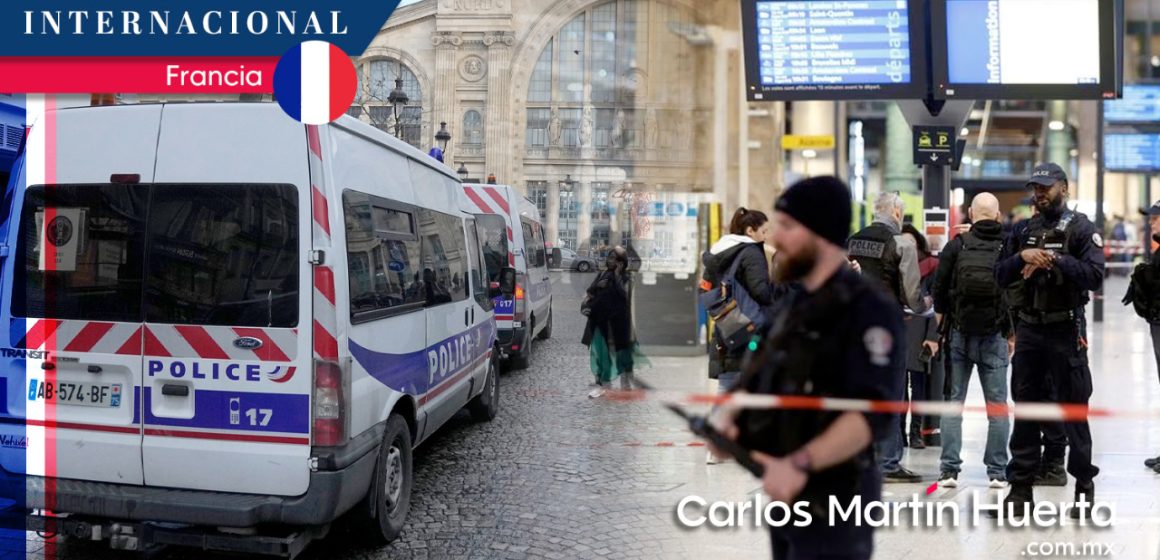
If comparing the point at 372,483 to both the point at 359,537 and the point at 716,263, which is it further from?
the point at 716,263

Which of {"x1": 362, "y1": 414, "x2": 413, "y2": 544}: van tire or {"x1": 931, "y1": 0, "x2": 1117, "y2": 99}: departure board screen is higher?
{"x1": 931, "y1": 0, "x2": 1117, "y2": 99}: departure board screen

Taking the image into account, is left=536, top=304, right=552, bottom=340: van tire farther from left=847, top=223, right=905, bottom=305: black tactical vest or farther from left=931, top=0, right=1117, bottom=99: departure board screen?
left=847, top=223, right=905, bottom=305: black tactical vest

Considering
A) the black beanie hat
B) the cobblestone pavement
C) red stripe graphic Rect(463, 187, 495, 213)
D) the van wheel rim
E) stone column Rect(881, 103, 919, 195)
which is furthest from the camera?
stone column Rect(881, 103, 919, 195)

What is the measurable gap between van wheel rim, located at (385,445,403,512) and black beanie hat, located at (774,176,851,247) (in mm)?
2853

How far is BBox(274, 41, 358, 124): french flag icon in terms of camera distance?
449cm

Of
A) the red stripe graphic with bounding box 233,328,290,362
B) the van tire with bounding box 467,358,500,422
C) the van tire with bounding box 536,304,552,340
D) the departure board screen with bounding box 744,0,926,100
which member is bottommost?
the van tire with bounding box 467,358,500,422

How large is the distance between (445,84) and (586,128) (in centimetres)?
213

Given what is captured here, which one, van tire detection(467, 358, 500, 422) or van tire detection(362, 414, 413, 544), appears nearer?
van tire detection(362, 414, 413, 544)

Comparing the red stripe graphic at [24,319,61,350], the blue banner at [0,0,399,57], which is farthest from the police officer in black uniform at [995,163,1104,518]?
the blue banner at [0,0,399,57]

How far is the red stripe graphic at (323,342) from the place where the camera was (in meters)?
3.99

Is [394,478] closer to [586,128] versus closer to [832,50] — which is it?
[832,50]

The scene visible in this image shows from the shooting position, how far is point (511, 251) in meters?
11.1

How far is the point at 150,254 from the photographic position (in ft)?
13.5

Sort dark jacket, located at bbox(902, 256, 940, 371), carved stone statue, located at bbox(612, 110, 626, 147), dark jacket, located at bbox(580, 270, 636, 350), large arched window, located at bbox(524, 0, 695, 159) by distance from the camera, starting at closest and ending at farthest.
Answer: dark jacket, located at bbox(902, 256, 940, 371)
dark jacket, located at bbox(580, 270, 636, 350)
large arched window, located at bbox(524, 0, 695, 159)
carved stone statue, located at bbox(612, 110, 626, 147)
